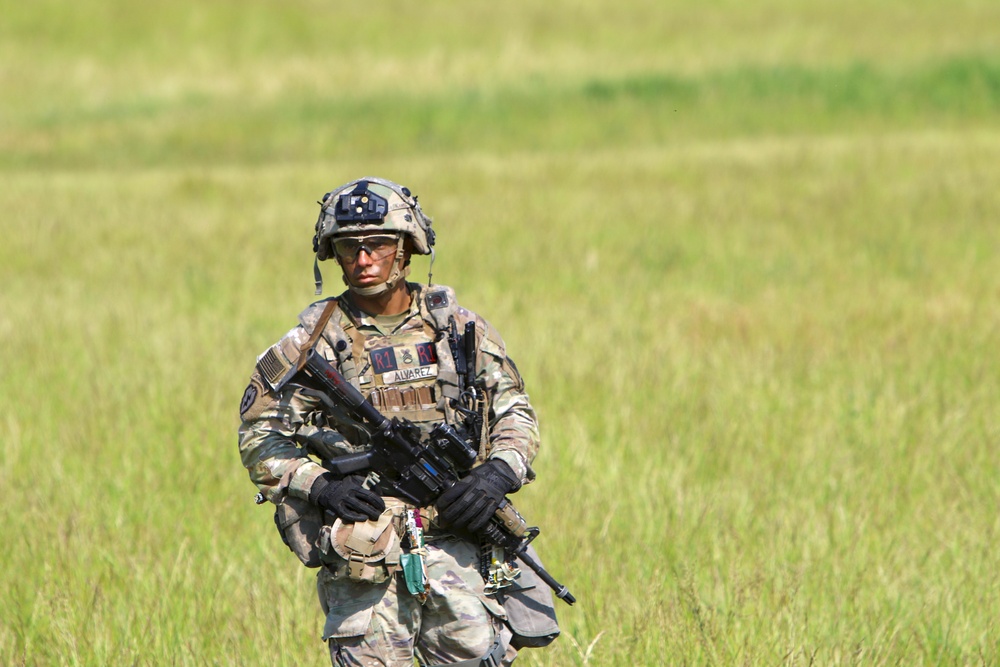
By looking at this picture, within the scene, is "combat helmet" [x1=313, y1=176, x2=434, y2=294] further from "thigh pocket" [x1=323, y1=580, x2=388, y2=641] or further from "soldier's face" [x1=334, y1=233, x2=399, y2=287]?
"thigh pocket" [x1=323, y1=580, x2=388, y2=641]

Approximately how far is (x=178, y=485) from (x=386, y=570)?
2.71 meters

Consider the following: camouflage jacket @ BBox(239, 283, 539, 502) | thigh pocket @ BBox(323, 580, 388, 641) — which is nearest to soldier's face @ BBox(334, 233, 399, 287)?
camouflage jacket @ BBox(239, 283, 539, 502)

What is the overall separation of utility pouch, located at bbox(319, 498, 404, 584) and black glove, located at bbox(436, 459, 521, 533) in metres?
0.14

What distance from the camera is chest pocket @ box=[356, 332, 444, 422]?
316 centimetres

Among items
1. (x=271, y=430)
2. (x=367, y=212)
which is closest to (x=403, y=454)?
(x=271, y=430)

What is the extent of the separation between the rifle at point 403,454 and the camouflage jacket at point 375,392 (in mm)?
74

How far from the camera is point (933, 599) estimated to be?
13.6 feet

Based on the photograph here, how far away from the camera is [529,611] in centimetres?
322

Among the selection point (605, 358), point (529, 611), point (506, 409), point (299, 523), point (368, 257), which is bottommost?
point (529, 611)

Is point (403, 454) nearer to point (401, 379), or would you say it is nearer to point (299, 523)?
point (401, 379)

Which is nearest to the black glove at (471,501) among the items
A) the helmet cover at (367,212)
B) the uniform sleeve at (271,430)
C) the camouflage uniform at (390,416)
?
the camouflage uniform at (390,416)

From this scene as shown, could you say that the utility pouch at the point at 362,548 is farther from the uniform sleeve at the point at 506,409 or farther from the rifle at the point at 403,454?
the uniform sleeve at the point at 506,409

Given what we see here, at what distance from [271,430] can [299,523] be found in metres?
0.25

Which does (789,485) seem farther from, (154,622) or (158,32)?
(158,32)
